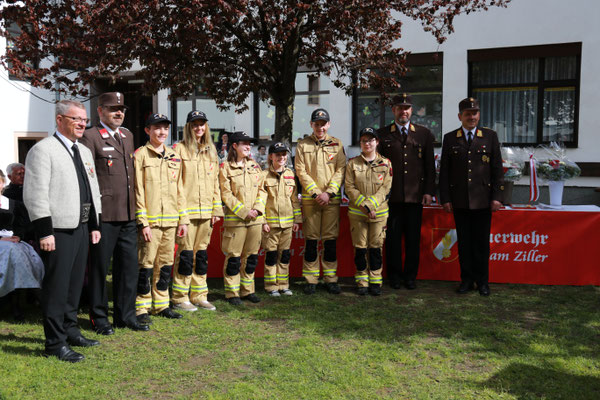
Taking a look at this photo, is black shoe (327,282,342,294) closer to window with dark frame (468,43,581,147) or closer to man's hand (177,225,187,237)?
man's hand (177,225,187,237)

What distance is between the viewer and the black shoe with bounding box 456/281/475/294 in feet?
21.5

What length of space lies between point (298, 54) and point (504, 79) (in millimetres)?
6567

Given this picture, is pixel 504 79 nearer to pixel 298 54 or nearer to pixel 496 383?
pixel 298 54

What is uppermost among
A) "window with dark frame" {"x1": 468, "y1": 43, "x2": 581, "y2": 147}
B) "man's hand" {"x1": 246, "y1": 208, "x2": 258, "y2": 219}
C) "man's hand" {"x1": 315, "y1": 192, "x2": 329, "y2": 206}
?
"window with dark frame" {"x1": 468, "y1": 43, "x2": 581, "y2": 147}

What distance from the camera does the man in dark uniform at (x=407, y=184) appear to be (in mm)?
6664

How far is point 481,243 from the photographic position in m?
6.49

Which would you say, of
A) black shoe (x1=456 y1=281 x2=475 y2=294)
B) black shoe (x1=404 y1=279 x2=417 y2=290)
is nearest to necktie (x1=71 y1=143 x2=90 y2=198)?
black shoe (x1=404 y1=279 x2=417 y2=290)

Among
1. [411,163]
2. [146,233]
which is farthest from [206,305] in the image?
[411,163]

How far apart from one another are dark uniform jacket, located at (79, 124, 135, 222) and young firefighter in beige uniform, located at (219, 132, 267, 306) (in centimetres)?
126

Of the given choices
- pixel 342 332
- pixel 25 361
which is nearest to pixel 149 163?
pixel 25 361

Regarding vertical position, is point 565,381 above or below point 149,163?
below

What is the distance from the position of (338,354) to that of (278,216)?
2.18 m

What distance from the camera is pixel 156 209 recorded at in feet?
16.9

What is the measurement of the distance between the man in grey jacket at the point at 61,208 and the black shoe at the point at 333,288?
307 cm
